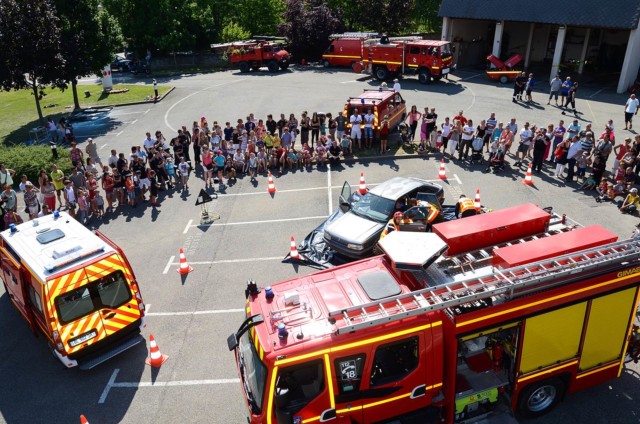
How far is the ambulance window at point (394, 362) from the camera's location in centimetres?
721

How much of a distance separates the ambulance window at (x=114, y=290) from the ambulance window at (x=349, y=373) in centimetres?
559

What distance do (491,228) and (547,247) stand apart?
103cm

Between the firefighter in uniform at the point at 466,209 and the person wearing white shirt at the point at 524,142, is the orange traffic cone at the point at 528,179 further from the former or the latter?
the firefighter in uniform at the point at 466,209

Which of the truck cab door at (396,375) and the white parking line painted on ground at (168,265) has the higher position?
the truck cab door at (396,375)

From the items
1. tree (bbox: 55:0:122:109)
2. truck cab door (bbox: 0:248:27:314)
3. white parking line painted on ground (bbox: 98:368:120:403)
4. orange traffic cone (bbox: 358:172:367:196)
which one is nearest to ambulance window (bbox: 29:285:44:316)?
truck cab door (bbox: 0:248:27:314)

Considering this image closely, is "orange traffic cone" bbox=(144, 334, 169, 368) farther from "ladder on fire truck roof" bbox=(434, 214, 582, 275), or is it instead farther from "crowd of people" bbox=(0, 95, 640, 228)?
"crowd of people" bbox=(0, 95, 640, 228)

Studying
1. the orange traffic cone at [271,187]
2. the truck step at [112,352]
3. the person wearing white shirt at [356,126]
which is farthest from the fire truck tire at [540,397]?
the person wearing white shirt at [356,126]

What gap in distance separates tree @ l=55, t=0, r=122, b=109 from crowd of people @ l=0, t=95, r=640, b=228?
32.2ft

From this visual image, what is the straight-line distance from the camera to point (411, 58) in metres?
31.5

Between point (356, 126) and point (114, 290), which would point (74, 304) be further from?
point (356, 126)

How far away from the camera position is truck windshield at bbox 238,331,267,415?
7.01 meters

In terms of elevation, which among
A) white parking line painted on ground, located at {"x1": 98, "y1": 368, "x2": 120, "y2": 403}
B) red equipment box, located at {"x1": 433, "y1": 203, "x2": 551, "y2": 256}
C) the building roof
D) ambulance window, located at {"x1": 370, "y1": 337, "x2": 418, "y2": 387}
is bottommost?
white parking line painted on ground, located at {"x1": 98, "y1": 368, "x2": 120, "y2": 403}

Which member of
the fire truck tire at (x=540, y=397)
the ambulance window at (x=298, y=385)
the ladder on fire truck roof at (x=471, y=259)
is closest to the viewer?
the ambulance window at (x=298, y=385)

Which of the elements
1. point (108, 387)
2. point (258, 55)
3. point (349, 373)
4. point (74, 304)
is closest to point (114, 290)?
point (74, 304)
